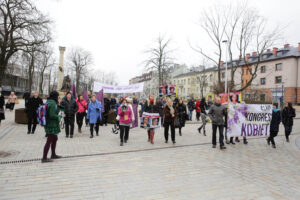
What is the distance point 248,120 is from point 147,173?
558cm

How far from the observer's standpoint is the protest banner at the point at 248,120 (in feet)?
26.9

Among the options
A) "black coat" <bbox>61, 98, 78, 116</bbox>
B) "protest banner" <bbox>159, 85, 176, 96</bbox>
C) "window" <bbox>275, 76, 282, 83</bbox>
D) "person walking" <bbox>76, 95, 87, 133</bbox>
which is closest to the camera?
"black coat" <bbox>61, 98, 78, 116</bbox>

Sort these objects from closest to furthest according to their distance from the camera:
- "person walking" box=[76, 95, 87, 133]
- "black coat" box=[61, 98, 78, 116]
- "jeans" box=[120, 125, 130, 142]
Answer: "jeans" box=[120, 125, 130, 142] → "black coat" box=[61, 98, 78, 116] → "person walking" box=[76, 95, 87, 133]

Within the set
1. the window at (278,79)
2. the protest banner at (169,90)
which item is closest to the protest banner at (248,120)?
the protest banner at (169,90)

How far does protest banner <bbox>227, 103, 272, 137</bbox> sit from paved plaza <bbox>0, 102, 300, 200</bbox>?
1.10 m

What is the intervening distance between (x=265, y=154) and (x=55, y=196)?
633 cm

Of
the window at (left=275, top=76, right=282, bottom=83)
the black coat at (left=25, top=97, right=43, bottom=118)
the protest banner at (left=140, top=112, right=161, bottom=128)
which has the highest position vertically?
the window at (left=275, top=76, right=282, bottom=83)

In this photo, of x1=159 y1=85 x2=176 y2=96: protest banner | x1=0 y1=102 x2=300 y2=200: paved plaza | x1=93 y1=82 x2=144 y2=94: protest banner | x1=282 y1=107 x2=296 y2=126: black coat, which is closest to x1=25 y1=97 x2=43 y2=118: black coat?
x1=0 y1=102 x2=300 y2=200: paved plaza

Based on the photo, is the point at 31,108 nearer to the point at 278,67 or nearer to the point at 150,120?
the point at 150,120

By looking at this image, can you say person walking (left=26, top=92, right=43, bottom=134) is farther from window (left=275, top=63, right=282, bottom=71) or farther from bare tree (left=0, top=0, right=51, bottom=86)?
window (left=275, top=63, right=282, bottom=71)

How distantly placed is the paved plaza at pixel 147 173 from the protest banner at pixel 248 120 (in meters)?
1.10

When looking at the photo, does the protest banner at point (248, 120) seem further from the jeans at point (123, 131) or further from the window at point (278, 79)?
the window at point (278, 79)

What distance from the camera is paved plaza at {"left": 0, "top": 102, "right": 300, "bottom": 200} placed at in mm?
3645

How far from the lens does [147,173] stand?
15.1ft
